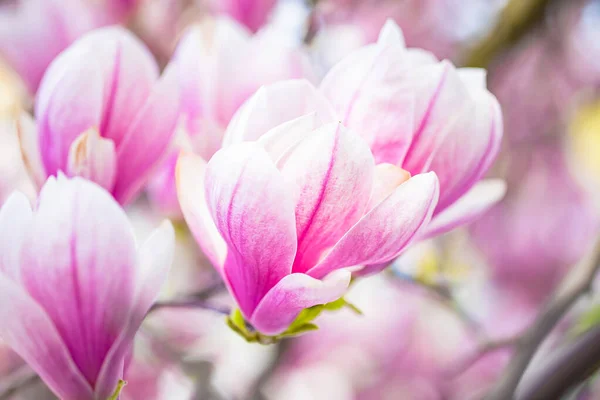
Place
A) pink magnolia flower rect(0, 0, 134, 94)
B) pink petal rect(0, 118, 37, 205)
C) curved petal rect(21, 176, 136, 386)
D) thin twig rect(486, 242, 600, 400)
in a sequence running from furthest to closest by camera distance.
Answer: pink petal rect(0, 118, 37, 205), pink magnolia flower rect(0, 0, 134, 94), thin twig rect(486, 242, 600, 400), curved petal rect(21, 176, 136, 386)

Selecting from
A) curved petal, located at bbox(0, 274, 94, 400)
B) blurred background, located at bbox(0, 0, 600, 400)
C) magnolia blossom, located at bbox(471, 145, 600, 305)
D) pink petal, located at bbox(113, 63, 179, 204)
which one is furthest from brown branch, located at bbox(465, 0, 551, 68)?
curved petal, located at bbox(0, 274, 94, 400)

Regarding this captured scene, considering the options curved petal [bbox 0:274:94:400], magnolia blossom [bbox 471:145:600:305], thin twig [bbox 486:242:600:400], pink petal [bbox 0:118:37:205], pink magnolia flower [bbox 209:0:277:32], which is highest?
pink magnolia flower [bbox 209:0:277:32]

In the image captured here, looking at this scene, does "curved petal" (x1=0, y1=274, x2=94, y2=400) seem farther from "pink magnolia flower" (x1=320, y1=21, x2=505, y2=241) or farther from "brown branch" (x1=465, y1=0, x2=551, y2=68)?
"brown branch" (x1=465, y1=0, x2=551, y2=68)

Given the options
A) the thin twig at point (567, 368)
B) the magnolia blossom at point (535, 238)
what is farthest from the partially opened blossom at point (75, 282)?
the magnolia blossom at point (535, 238)

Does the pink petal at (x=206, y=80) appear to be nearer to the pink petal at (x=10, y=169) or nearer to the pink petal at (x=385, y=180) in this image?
the pink petal at (x=385, y=180)

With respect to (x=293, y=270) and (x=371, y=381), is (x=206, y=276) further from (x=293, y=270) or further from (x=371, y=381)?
(x=293, y=270)

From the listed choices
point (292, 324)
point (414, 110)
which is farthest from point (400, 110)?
point (292, 324)

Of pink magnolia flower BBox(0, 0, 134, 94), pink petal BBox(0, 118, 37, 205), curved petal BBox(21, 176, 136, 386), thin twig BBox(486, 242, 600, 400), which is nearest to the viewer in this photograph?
curved petal BBox(21, 176, 136, 386)
